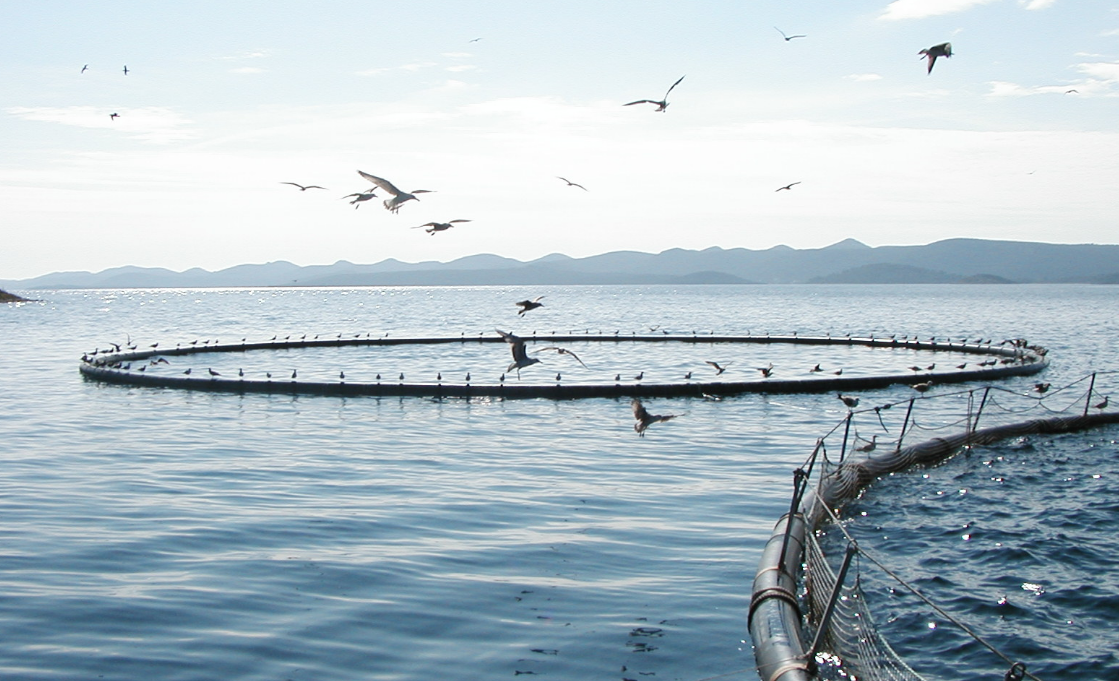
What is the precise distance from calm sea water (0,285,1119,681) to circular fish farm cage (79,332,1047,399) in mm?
4192

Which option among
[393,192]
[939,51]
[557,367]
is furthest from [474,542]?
[557,367]

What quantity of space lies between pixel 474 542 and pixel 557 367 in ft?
137

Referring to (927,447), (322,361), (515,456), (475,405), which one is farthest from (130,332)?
(927,447)

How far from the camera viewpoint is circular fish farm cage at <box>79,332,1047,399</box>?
130 feet

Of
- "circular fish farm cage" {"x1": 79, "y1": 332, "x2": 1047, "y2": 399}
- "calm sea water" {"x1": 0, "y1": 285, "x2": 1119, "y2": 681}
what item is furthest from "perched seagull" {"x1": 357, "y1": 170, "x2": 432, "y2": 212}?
"circular fish farm cage" {"x1": 79, "y1": 332, "x2": 1047, "y2": 399}

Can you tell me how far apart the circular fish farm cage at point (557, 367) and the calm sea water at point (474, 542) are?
13.8ft

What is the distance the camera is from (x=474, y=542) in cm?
1648

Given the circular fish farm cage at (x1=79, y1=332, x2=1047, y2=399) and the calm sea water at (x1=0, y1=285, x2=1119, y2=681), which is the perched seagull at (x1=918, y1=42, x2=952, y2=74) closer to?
the calm sea water at (x1=0, y1=285, x2=1119, y2=681)

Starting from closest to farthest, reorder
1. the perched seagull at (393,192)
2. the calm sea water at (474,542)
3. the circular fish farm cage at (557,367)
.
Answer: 1. the calm sea water at (474,542)
2. the perched seagull at (393,192)
3. the circular fish farm cage at (557,367)

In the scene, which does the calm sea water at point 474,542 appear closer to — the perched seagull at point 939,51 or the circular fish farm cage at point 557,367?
the circular fish farm cage at point 557,367

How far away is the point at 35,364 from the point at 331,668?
57.8 meters

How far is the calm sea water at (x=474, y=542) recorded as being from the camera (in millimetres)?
11750

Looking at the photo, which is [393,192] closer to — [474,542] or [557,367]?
[474,542]

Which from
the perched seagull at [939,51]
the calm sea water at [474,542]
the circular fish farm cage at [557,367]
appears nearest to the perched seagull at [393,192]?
the calm sea water at [474,542]
